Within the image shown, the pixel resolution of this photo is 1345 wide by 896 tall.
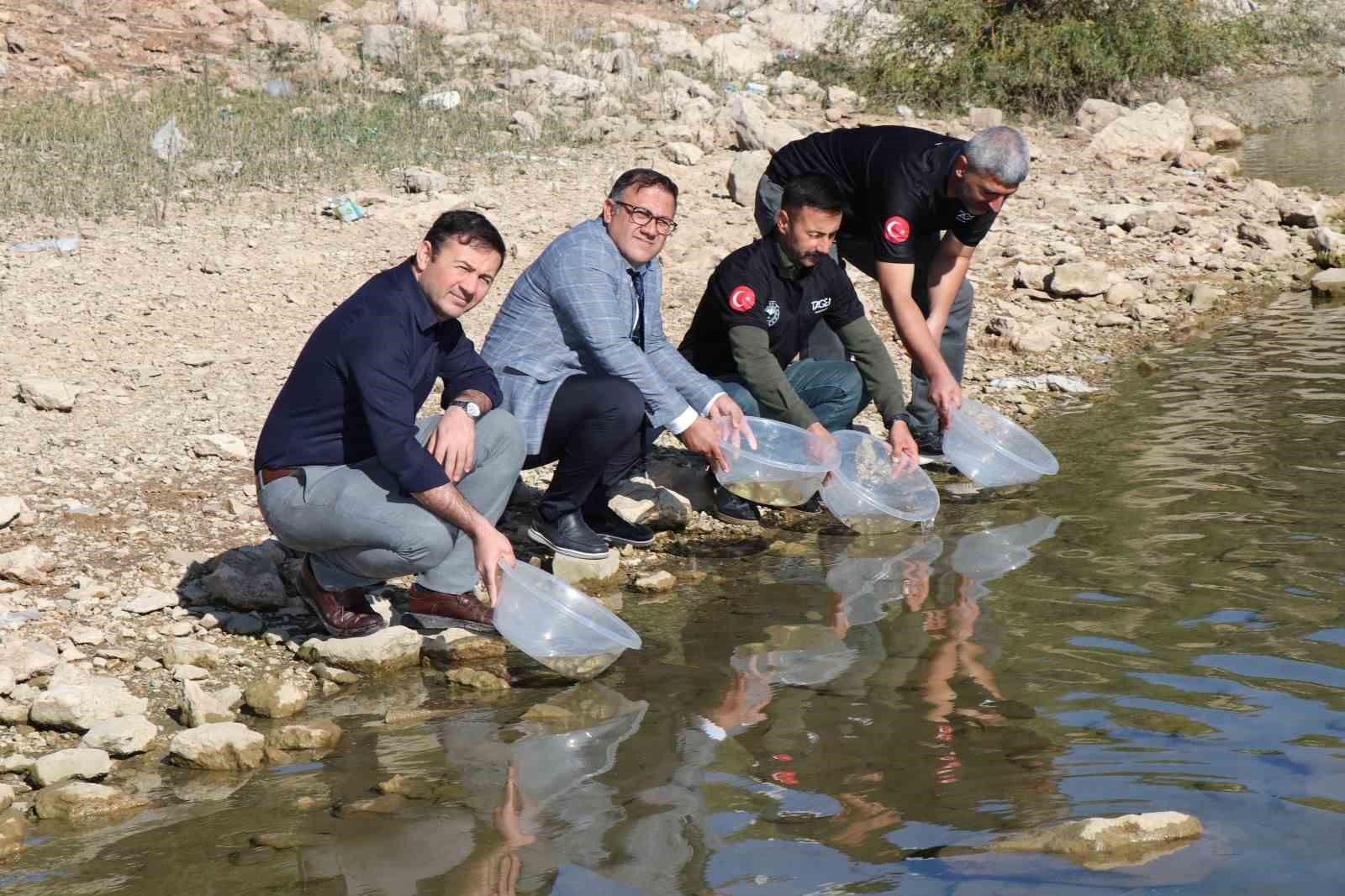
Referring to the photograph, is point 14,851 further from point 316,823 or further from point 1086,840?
point 1086,840

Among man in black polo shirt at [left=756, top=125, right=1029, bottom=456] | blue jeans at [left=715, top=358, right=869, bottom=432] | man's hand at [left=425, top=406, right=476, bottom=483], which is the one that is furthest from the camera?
blue jeans at [left=715, top=358, right=869, bottom=432]

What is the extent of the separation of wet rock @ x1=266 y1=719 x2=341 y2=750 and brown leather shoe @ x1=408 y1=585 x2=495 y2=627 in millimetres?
704

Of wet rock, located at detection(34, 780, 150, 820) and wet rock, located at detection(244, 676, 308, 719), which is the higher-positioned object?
wet rock, located at detection(244, 676, 308, 719)

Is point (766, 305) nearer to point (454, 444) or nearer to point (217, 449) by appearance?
point (454, 444)

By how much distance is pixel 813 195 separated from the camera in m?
4.92

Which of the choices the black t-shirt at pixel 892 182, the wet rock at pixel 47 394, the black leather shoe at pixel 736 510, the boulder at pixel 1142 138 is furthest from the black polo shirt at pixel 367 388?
the boulder at pixel 1142 138

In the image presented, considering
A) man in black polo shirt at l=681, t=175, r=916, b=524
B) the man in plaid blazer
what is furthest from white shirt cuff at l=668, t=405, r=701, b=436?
man in black polo shirt at l=681, t=175, r=916, b=524

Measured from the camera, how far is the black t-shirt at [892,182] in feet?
17.0

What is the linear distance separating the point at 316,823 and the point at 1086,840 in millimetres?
1650

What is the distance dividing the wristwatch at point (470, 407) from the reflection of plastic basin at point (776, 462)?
36.3 inches

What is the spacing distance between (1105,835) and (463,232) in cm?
224

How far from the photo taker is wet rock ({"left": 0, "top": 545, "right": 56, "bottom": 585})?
4.55 meters

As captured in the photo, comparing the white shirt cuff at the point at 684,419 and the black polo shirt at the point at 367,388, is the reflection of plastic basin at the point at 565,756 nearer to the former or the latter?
the black polo shirt at the point at 367,388

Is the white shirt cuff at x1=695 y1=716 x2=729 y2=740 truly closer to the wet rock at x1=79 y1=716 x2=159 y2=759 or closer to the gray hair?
the wet rock at x1=79 y1=716 x2=159 y2=759
